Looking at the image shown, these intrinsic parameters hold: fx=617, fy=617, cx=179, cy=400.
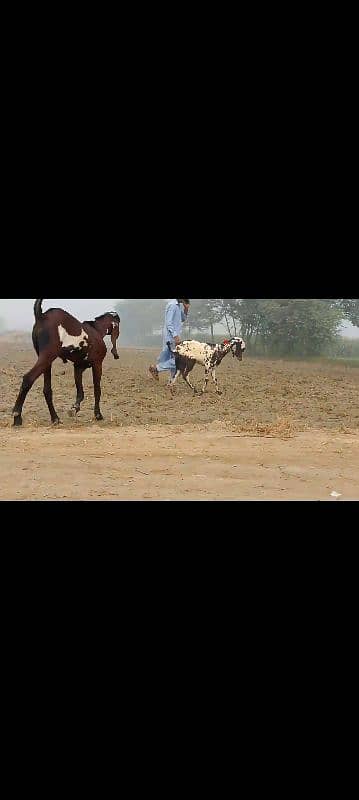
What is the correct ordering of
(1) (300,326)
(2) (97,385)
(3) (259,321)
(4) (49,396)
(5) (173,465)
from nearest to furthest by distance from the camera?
(5) (173,465), (4) (49,396), (2) (97,385), (3) (259,321), (1) (300,326)

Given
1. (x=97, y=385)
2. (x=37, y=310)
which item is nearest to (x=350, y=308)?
(x=97, y=385)

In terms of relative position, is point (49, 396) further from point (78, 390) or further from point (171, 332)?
point (171, 332)

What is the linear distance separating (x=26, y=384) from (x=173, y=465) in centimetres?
140

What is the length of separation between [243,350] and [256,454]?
3.54 ft

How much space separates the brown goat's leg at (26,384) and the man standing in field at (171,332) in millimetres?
961

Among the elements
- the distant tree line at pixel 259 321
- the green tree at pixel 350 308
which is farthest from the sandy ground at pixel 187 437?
the green tree at pixel 350 308

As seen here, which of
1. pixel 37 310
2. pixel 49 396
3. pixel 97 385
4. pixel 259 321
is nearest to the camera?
pixel 37 310

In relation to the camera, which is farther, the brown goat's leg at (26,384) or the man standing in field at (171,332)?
the man standing in field at (171,332)

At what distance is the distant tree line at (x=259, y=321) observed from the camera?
512 cm

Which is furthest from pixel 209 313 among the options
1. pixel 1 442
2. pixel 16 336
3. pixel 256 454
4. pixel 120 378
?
pixel 1 442

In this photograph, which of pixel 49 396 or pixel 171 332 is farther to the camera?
pixel 171 332

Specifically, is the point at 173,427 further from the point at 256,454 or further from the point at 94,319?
the point at 94,319

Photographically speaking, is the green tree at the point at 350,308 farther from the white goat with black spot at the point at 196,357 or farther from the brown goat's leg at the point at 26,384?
the brown goat's leg at the point at 26,384

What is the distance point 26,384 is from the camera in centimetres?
501
